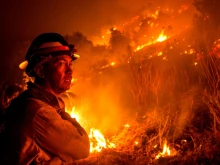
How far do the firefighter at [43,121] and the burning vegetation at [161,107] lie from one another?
14.4 feet

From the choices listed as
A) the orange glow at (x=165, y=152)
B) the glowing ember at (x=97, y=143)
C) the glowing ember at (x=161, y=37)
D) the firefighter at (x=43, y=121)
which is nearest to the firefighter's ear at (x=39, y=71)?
the firefighter at (x=43, y=121)

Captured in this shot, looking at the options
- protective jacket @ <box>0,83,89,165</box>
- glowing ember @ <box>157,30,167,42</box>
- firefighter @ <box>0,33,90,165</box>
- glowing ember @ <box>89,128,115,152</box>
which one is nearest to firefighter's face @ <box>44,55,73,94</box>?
firefighter @ <box>0,33,90,165</box>

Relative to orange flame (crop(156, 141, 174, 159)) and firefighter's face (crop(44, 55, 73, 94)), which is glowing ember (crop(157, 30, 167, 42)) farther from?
firefighter's face (crop(44, 55, 73, 94))

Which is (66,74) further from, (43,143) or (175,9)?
(175,9)

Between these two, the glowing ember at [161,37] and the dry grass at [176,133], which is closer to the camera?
the dry grass at [176,133]

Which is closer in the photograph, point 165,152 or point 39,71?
point 39,71

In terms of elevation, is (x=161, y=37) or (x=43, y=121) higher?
(x=161, y=37)

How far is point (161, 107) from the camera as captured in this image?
9.83 m

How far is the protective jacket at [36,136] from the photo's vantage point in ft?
6.00

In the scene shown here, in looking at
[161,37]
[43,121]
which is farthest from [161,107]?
[161,37]

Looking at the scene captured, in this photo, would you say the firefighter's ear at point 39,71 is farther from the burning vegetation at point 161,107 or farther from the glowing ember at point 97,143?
the glowing ember at point 97,143

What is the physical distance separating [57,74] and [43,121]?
770 millimetres

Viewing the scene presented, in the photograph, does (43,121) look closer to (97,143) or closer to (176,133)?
(97,143)

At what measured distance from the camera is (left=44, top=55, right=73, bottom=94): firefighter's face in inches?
101
